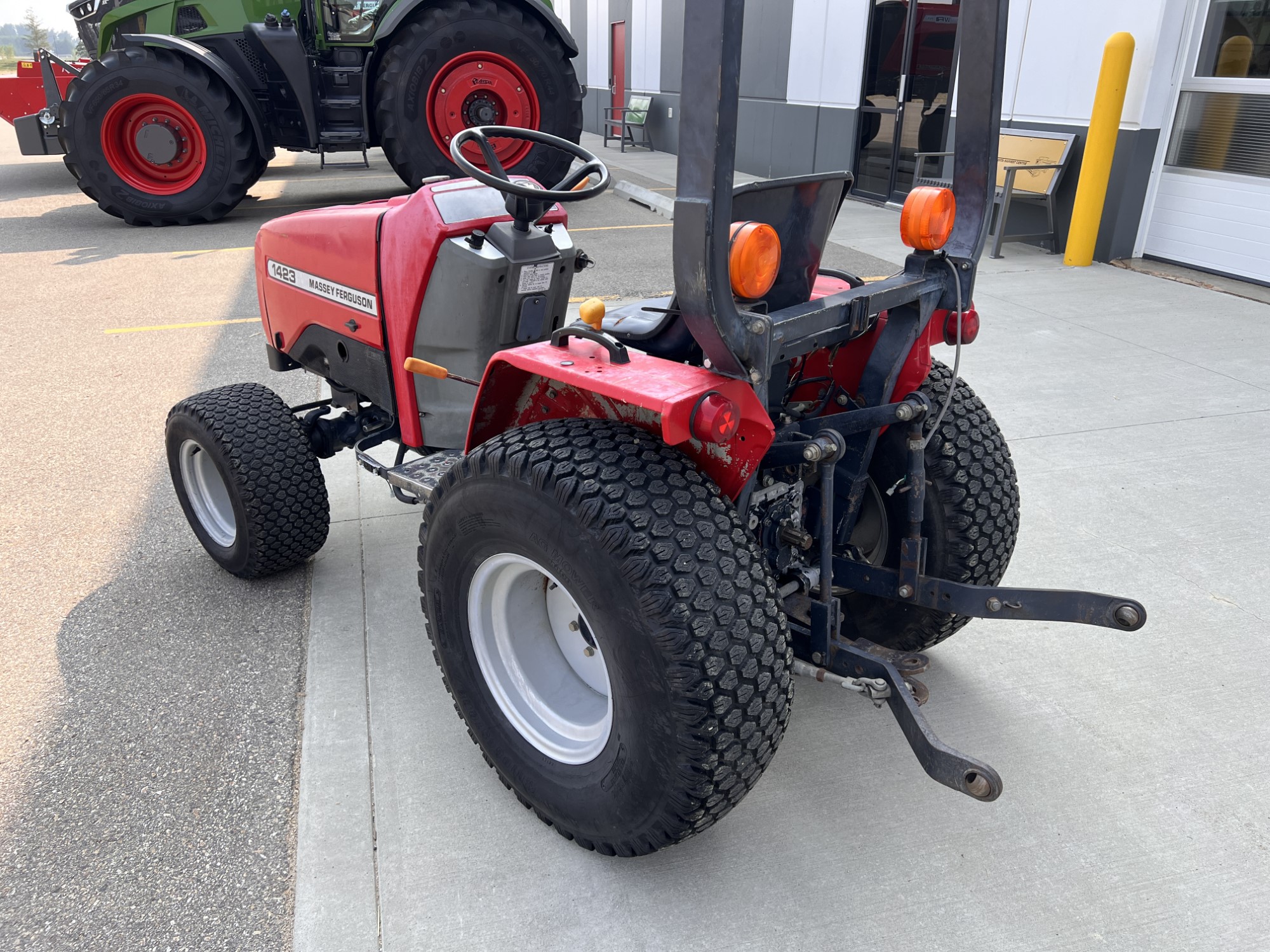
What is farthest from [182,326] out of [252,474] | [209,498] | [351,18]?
[351,18]

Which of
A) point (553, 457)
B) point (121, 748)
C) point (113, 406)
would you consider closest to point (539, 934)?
point (553, 457)

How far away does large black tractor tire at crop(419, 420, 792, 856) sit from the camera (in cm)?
157

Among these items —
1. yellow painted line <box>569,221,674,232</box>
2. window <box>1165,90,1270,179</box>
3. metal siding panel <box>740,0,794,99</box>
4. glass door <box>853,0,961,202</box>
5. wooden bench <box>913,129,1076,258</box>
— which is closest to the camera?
window <box>1165,90,1270,179</box>

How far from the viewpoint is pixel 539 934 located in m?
1.73

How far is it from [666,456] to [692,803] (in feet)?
2.06

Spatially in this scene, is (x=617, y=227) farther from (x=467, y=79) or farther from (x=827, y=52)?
(x=827, y=52)

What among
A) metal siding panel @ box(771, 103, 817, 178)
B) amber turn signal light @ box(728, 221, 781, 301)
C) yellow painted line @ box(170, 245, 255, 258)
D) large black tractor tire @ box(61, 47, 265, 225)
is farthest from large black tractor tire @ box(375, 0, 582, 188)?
amber turn signal light @ box(728, 221, 781, 301)

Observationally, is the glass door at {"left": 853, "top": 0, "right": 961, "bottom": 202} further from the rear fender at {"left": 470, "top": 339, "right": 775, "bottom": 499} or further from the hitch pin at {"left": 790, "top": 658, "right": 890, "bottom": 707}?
the hitch pin at {"left": 790, "top": 658, "right": 890, "bottom": 707}

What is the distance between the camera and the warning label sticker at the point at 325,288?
2699 millimetres

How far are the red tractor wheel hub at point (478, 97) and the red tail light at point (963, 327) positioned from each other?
22.6 feet

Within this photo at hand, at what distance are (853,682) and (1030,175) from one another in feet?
21.9

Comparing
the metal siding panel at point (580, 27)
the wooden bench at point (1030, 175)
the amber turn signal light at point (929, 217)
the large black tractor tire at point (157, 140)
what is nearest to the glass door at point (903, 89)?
the wooden bench at point (1030, 175)

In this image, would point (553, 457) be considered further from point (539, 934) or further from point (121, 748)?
point (121, 748)

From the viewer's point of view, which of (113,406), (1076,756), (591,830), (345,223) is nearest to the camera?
(591,830)
